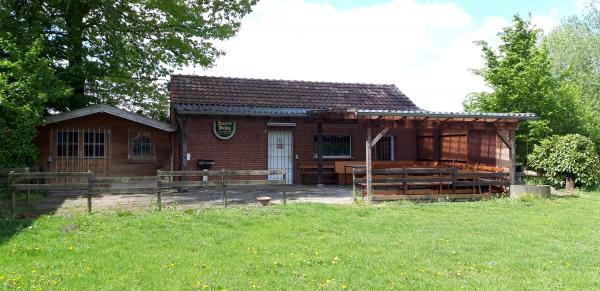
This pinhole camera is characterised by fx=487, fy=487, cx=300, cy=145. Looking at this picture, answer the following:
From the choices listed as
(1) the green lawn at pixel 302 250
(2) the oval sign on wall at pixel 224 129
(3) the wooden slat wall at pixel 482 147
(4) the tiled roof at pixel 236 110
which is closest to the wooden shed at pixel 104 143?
(4) the tiled roof at pixel 236 110

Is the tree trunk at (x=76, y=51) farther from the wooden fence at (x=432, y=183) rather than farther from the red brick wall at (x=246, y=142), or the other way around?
the wooden fence at (x=432, y=183)

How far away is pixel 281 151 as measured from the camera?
18562mm

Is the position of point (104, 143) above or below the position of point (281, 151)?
above

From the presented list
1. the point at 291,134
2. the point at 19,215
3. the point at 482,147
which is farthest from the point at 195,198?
the point at 482,147

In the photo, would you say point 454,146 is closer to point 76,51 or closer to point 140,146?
point 140,146

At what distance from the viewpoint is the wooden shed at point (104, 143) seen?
16.0 meters

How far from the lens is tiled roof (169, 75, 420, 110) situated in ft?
60.3

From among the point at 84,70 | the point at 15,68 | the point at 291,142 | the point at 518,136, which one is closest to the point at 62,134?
the point at 84,70

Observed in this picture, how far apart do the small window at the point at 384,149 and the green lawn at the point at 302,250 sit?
369 inches

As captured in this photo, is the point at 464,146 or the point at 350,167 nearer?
the point at 464,146

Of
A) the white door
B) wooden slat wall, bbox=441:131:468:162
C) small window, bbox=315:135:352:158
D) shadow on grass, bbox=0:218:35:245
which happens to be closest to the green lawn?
shadow on grass, bbox=0:218:35:245

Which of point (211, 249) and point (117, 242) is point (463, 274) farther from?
point (117, 242)

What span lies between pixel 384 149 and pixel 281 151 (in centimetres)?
454

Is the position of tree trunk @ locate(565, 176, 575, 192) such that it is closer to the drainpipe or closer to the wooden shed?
the drainpipe
